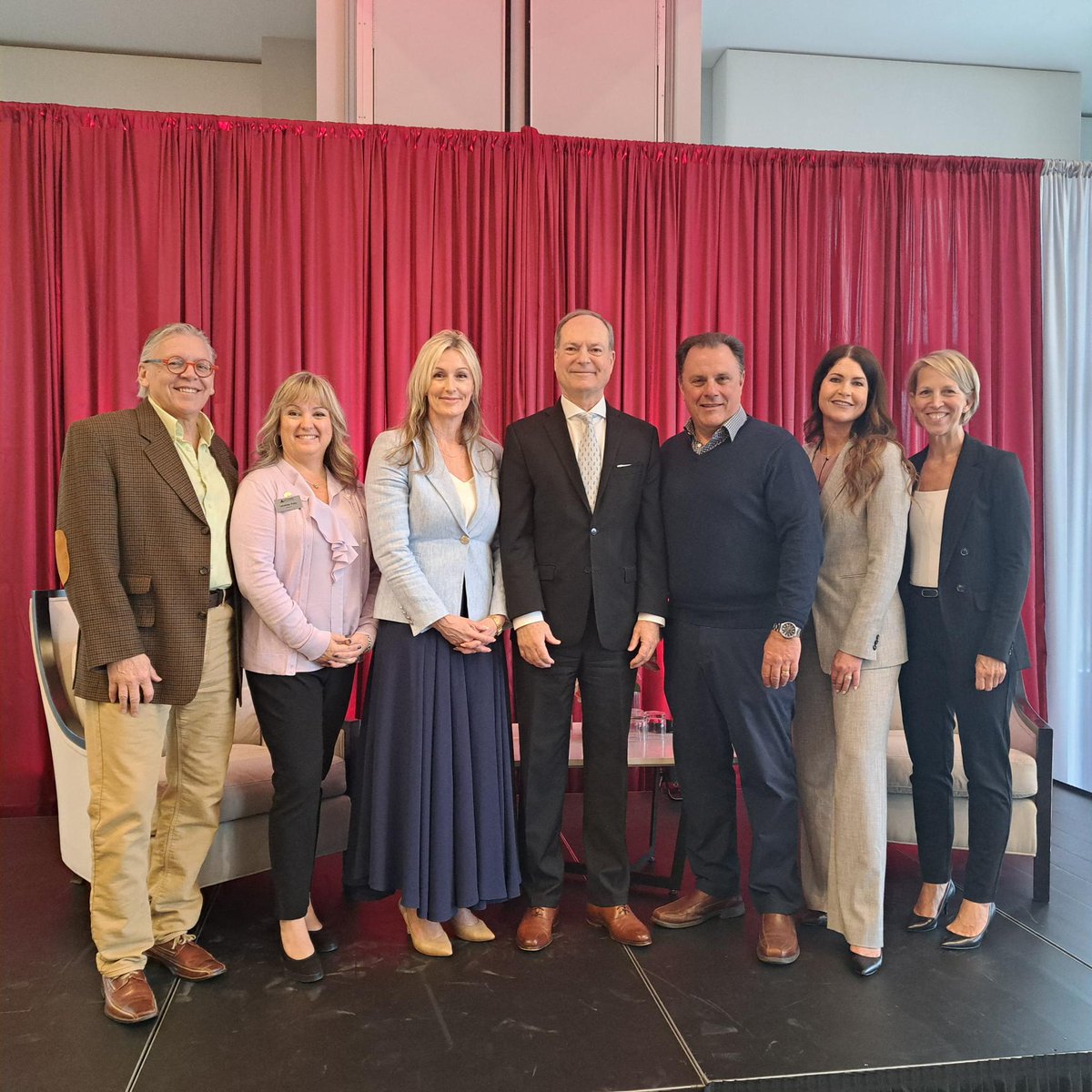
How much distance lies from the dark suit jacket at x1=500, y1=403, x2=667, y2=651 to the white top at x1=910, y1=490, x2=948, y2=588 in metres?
0.75

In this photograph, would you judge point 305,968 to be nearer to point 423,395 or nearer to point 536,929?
point 536,929

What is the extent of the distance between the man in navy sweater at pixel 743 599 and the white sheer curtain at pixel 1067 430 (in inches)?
101

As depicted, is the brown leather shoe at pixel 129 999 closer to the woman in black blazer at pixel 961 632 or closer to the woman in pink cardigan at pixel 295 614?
the woman in pink cardigan at pixel 295 614

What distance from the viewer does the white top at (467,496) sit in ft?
8.64

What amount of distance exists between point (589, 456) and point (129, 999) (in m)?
1.83

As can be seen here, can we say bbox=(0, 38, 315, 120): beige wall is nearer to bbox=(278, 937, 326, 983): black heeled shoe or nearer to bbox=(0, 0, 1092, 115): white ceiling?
bbox=(0, 0, 1092, 115): white ceiling

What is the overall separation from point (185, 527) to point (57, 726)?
97 cm

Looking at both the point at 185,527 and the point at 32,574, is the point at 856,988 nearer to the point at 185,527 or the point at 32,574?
the point at 185,527

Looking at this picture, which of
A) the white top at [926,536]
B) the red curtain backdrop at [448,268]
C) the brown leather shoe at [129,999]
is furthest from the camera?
the red curtain backdrop at [448,268]

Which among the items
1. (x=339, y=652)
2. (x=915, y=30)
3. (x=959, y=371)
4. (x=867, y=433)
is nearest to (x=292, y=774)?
(x=339, y=652)

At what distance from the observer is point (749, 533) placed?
262 centimetres

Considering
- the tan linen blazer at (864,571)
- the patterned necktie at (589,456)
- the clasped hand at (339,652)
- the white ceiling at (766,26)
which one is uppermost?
the white ceiling at (766,26)

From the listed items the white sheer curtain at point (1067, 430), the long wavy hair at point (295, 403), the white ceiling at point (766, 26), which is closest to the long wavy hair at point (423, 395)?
the long wavy hair at point (295, 403)

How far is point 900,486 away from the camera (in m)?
2.64
